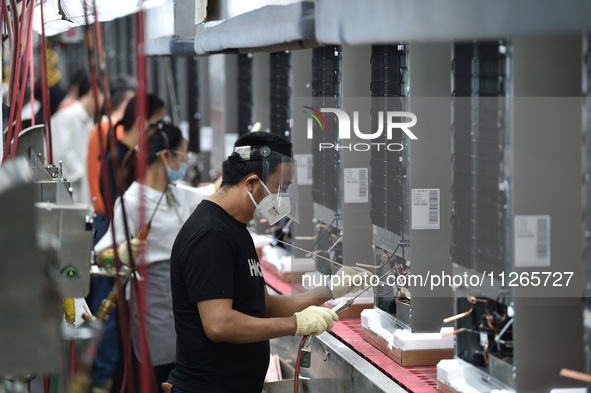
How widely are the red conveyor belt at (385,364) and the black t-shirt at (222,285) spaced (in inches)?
12.8


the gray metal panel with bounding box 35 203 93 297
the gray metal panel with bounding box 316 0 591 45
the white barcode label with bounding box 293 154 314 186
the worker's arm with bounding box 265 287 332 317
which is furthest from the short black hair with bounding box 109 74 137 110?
the gray metal panel with bounding box 316 0 591 45

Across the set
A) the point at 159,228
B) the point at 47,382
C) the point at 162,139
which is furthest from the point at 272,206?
the point at 162,139

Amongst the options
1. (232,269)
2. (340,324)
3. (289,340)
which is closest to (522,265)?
(232,269)

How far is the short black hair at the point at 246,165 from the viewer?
7.58 ft

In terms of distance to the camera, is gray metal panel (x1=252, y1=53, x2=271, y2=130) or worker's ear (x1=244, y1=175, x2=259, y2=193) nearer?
worker's ear (x1=244, y1=175, x2=259, y2=193)

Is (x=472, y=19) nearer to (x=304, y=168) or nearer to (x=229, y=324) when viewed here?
(x=229, y=324)

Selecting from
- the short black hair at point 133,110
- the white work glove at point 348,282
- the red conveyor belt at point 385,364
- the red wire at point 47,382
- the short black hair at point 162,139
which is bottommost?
the red conveyor belt at point 385,364

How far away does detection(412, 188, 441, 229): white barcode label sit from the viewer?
2.27 meters

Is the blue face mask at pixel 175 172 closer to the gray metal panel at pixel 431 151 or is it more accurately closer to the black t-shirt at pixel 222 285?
the black t-shirt at pixel 222 285

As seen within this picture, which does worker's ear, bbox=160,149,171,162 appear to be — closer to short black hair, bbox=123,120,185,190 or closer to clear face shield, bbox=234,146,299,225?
short black hair, bbox=123,120,185,190

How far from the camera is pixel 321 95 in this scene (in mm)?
2799

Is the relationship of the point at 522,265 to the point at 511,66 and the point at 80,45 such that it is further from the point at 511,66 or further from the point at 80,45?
the point at 80,45

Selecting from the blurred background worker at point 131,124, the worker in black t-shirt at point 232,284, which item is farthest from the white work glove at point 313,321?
the blurred background worker at point 131,124

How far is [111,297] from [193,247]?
1.36 feet
